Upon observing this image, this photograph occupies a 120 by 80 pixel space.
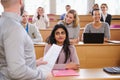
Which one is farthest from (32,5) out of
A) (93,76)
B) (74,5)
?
(93,76)

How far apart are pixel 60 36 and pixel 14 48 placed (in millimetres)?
1899

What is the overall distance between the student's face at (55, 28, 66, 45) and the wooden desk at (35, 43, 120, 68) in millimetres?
710

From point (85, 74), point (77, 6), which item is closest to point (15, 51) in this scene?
point (85, 74)

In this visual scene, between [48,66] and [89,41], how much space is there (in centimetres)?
226

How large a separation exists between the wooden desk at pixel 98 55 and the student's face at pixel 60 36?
0.71 metres

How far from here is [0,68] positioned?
1.29 metres

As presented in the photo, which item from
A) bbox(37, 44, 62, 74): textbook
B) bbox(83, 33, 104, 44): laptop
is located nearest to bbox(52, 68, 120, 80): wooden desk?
bbox(37, 44, 62, 74): textbook

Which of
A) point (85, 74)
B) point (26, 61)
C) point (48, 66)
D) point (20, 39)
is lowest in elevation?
point (85, 74)

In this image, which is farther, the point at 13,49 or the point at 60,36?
the point at 60,36

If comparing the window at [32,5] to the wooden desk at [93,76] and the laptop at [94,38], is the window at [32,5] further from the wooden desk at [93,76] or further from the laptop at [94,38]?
the wooden desk at [93,76]

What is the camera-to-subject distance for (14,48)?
3.90 feet

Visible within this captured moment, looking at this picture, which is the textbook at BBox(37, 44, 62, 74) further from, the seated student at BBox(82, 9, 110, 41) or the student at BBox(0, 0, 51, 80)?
the seated student at BBox(82, 9, 110, 41)

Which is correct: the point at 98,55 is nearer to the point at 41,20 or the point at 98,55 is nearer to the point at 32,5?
the point at 41,20

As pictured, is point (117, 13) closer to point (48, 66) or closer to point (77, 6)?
point (77, 6)
